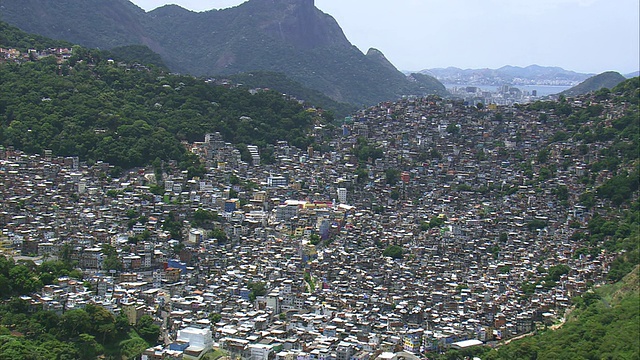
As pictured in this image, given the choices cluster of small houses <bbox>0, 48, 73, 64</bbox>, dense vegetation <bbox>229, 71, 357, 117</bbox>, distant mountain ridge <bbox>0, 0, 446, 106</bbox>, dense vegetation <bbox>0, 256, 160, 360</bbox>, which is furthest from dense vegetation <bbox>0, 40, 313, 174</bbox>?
distant mountain ridge <bbox>0, 0, 446, 106</bbox>

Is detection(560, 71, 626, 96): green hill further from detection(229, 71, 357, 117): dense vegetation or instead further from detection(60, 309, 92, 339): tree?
detection(60, 309, 92, 339): tree

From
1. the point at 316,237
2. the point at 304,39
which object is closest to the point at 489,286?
the point at 316,237

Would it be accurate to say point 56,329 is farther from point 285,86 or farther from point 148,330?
point 285,86

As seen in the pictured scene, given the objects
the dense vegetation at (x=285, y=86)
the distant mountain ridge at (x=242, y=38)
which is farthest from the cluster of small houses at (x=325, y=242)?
the distant mountain ridge at (x=242, y=38)

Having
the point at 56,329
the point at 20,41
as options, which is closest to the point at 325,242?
the point at 56,329

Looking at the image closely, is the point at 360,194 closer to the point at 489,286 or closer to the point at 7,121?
the point at 489,286
